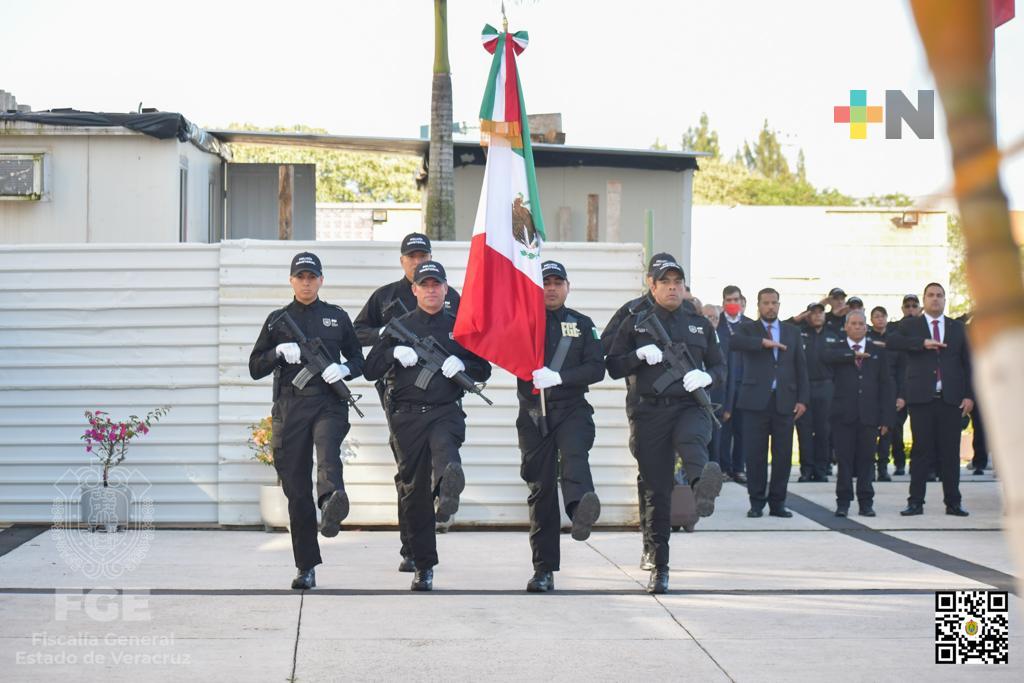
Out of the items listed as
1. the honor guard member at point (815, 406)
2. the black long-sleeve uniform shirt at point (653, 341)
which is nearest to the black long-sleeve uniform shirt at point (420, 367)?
the black long-sleeve uniform shirt at point (653, 341)

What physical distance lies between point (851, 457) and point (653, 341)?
15.6 ft

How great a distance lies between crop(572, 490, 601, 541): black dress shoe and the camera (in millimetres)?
7656

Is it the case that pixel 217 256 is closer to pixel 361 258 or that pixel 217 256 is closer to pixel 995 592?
pixel 361 258

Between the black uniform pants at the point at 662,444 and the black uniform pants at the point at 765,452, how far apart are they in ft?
13.7

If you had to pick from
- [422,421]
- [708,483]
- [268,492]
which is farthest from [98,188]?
[708,483]

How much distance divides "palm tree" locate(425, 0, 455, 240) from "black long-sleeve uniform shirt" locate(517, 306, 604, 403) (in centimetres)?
787

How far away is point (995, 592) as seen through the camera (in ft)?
26.0

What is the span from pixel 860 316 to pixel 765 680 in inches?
301

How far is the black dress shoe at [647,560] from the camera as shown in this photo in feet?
26.3

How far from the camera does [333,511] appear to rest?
25.1 feet

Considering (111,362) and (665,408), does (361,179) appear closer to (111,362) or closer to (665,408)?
(111,362)

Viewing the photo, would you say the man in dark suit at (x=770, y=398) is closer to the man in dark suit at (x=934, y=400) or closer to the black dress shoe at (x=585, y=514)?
the man in dark suit at (x=934, y=400)

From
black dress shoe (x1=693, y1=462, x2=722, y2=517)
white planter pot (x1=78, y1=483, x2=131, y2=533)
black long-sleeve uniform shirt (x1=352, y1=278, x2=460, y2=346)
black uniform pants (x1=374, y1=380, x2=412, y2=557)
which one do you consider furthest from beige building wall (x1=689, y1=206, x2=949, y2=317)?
black dress shoe (x1=693, y1=462, x2=722, y2=517)

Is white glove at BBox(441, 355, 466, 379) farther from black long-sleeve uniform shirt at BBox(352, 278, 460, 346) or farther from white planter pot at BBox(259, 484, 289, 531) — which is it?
white planter pot at BBox(259, 484, 289, 531)
